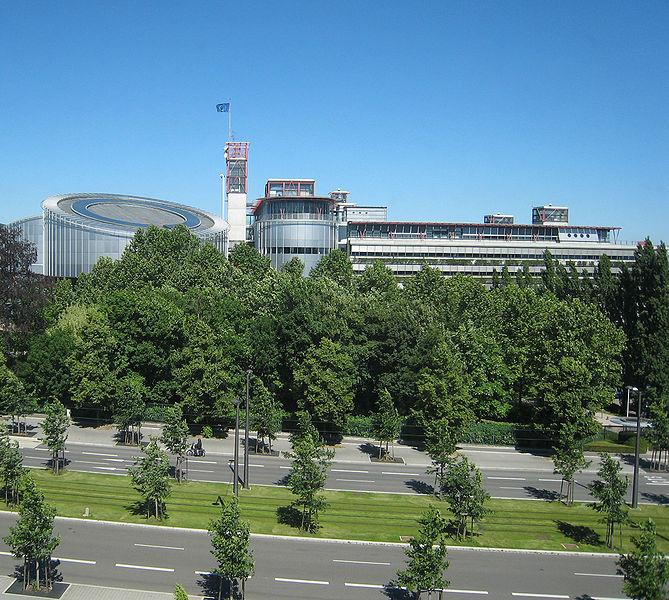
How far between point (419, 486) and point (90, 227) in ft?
260

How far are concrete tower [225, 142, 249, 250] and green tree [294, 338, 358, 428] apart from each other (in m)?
111

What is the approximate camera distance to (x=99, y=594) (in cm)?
2689

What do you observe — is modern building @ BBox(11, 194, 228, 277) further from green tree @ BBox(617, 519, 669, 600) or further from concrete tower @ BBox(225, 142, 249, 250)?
green tree @ BBox(617, 519, 669, 600)

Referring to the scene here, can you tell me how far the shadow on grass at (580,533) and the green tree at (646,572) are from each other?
913 centimetres

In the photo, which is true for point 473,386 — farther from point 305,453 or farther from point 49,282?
point 49,282

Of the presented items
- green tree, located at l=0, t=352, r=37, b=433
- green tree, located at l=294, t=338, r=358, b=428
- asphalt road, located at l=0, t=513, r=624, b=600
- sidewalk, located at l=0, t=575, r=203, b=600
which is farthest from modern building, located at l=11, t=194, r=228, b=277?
sidewalk, located at l=0, t=575, r=203, b=600

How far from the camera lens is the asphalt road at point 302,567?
2809cm

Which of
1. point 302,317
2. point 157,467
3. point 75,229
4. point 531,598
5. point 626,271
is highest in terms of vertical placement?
point 75,229

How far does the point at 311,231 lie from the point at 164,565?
9773 cm

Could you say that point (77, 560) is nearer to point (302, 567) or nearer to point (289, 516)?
point (302, 567)

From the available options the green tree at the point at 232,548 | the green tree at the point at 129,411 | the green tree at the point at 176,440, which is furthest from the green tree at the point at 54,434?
the green tree at the point at 232,548

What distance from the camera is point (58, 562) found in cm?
2969

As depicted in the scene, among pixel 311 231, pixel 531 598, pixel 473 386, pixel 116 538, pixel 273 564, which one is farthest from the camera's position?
pixel 311 231

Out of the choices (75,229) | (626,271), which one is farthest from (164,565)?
(75,229)
